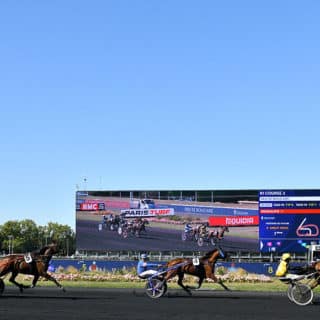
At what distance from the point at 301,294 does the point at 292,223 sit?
33.6 metres

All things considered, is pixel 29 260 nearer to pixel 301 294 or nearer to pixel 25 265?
pixel 25 265

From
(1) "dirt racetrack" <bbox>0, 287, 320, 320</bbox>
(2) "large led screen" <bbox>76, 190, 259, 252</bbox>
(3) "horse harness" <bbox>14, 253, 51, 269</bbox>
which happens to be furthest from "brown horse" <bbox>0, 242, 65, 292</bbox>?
(2) "large led screen" <bbox>76, 190, 259, 252</bbox>

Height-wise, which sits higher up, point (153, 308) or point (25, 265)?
point (25, 265)

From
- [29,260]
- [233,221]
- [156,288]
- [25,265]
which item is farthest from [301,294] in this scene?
[233,221]

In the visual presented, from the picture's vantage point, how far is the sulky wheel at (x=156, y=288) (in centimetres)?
2422

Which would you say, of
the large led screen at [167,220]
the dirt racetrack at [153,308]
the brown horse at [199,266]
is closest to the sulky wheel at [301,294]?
the dirt racetrack at [153,308]

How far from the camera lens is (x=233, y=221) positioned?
2331 inches

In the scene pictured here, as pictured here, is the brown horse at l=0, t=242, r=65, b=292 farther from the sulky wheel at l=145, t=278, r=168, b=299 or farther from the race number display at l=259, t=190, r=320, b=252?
the race number display at l=259, t=190, r=320, b=252

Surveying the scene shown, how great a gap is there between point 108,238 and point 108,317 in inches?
1762

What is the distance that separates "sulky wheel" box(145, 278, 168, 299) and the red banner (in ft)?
113

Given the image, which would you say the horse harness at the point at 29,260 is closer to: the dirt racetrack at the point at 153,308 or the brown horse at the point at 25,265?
the brown horse at the point at 25,265

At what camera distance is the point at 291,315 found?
18266 millimetres

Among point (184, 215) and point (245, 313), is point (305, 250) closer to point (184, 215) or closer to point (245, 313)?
point (184, 215)

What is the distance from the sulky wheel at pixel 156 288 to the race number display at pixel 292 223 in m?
32.1
